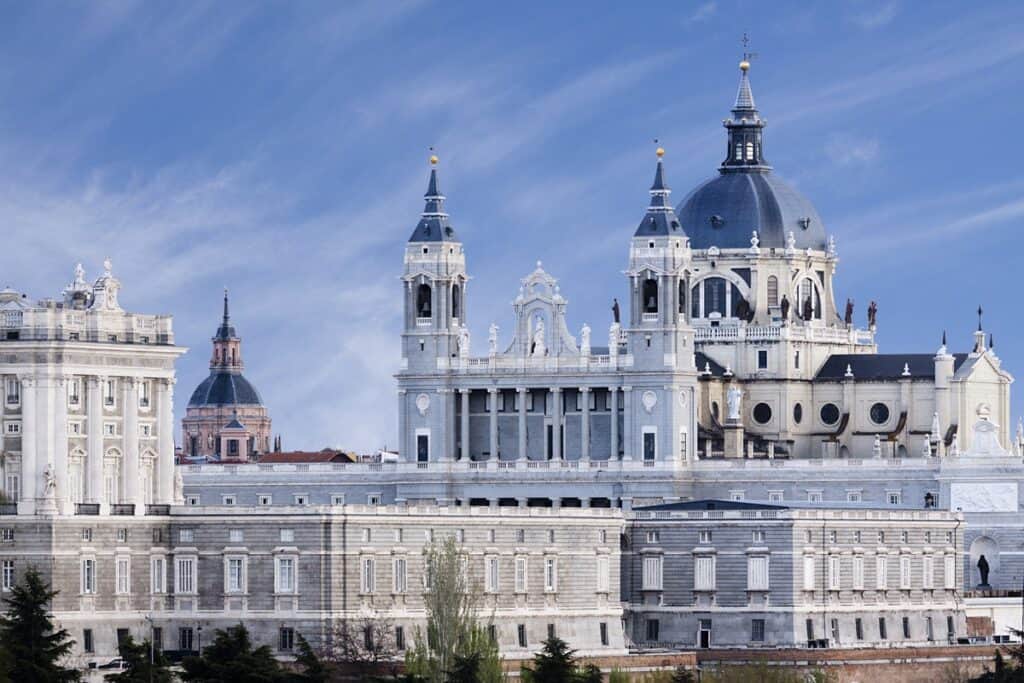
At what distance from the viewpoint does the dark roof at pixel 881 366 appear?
193 metres

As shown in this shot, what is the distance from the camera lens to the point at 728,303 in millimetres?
196500

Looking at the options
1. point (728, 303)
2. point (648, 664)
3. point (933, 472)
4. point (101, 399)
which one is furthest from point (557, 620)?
point (728, 303)

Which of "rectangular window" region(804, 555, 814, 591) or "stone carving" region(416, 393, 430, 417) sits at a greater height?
"stone carving" region(416, 393, 430, 417)

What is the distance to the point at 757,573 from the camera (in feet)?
516

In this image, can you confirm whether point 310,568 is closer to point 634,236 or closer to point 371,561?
point 371,561

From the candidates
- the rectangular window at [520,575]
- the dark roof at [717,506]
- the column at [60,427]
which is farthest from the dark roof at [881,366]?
the column at [60,427]

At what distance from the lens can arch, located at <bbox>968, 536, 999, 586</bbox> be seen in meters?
178

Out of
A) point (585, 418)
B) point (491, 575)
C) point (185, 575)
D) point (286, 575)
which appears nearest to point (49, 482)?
point (185, 575)

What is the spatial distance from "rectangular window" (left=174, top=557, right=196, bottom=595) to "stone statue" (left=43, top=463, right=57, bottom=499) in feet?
16.0

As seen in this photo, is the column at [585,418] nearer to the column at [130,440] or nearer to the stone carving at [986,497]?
the stone carving at [986,497]

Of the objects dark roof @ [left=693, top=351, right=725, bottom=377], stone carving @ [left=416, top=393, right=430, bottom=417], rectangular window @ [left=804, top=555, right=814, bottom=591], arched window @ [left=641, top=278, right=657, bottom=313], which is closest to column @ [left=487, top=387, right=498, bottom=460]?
stone carving @ [left=416, top=393, right=430, bottom=417]

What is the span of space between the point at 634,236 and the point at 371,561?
156ft

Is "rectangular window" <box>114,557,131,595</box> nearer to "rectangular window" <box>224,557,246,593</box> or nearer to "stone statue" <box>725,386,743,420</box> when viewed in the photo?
"rectangular window" <box>224,557,246,593</box>

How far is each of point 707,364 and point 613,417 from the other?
363 inches
